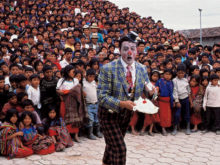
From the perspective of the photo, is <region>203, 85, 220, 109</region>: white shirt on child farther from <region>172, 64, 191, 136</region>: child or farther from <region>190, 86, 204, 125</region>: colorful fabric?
<region>172, 64, 191, 136</region>: child

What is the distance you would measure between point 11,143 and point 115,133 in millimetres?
2035

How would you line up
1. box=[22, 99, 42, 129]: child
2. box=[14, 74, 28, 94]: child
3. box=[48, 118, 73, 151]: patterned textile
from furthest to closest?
box=[14, 74, 28, 94]: child < box=[48, 118, 73, 151]: patterned textile < box=[22, 99, 42, 129]: child

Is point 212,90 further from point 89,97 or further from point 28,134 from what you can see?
point 28,134

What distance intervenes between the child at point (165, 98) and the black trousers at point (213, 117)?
87 centimetres

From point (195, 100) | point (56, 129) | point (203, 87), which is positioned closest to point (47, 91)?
point (56, 129)

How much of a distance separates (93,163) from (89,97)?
1615 millimetres

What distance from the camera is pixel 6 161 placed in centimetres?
381

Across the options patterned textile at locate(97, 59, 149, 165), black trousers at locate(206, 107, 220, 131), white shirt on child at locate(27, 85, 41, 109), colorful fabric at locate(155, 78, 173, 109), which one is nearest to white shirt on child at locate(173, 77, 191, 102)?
colorful fabric at locate(155, 78, 173, 109)

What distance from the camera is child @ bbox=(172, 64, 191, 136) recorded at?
555cm

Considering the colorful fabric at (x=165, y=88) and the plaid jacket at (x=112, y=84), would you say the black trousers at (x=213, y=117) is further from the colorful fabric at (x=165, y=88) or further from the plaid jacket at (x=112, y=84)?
the plaid jacket at (x=112, y=84)

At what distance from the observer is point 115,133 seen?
2.65m

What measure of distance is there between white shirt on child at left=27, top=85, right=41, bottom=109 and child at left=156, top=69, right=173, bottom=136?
95.6 inches

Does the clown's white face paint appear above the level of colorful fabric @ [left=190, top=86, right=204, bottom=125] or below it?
above

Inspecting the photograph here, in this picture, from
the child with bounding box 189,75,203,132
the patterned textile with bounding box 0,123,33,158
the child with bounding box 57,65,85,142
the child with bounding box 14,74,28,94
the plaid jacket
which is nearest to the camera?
the plaid jacket
